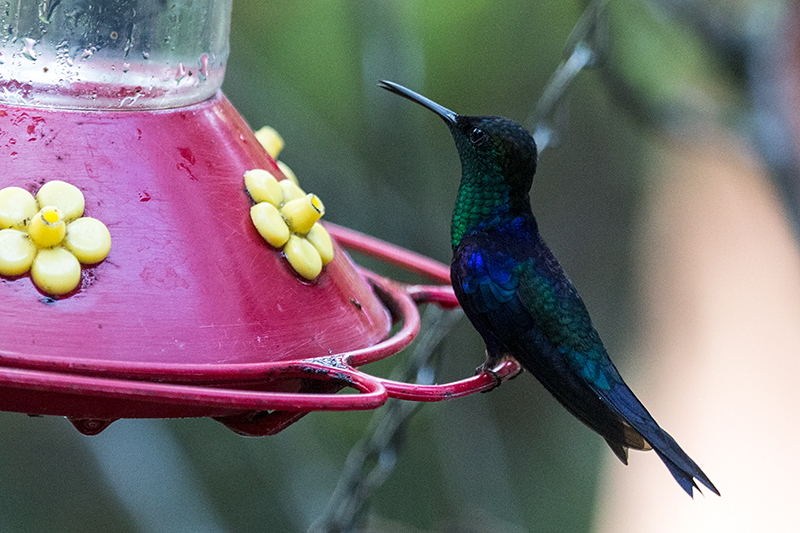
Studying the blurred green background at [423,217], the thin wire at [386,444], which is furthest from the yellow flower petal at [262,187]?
the blurred green background at [423,217]

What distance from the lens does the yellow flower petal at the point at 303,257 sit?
1453 millimetres

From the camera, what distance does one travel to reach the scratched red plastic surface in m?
1.18

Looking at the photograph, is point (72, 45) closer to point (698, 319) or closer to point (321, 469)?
point (321, 469)

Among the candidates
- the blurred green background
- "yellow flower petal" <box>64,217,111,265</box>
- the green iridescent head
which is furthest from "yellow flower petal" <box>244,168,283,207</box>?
the blurred green background

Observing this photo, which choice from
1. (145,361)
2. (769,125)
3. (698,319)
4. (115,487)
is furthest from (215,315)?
(698,319)

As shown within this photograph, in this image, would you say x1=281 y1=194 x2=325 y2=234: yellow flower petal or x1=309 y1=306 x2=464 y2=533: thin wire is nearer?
x1=281 y1=194 x2=325 y2=234: yellow flower petal

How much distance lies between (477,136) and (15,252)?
92cm

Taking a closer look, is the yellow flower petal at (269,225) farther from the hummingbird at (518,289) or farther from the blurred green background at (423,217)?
the blurred green background at (423,217)

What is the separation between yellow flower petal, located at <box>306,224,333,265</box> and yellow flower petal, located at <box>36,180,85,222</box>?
37cm

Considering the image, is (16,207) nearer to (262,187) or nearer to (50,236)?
(50,236)

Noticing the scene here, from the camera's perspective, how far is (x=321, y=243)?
5.07 feet

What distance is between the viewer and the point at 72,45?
152 centimetres

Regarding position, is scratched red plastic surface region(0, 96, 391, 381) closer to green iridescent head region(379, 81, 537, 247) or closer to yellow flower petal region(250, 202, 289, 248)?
yellow flower petal region(250, 202, 289, 248)

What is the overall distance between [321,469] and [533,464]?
1665 millimetres
